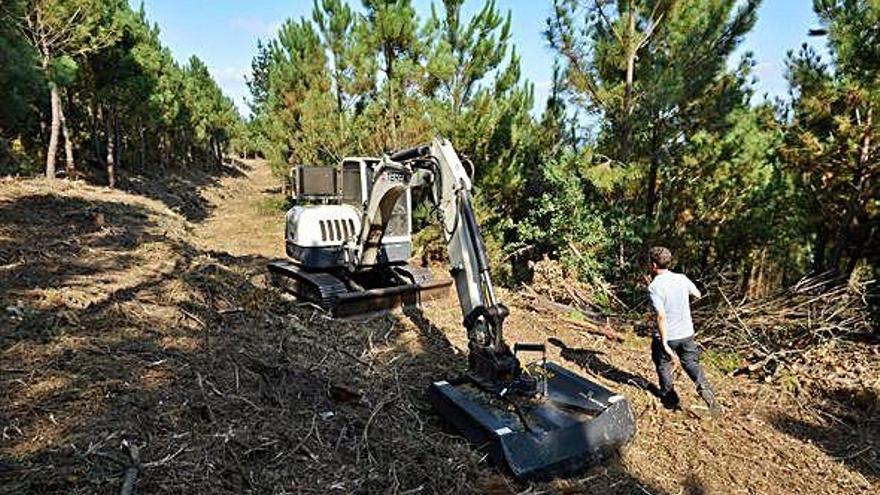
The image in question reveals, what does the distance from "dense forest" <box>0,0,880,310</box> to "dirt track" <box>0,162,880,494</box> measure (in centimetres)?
235

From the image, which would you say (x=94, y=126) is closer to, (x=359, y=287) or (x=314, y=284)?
(x=314, y=284)

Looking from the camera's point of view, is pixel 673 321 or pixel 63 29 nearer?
pixel 673 321

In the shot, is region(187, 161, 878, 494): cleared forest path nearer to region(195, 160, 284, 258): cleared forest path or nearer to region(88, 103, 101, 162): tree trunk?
region(195, 160, 284, 258): cleared forest path

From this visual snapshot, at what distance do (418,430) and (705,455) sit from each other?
226cm

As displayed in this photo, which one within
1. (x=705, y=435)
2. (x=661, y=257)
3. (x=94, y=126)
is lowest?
(x=705, y=435)

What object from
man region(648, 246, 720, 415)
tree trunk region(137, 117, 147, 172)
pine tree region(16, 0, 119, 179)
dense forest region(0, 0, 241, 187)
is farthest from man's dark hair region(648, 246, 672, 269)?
tree trunk region(137, 117, 147, 172)

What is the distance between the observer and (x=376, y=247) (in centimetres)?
699

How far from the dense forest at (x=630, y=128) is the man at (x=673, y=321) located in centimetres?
360

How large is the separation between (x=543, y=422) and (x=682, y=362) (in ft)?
5.95

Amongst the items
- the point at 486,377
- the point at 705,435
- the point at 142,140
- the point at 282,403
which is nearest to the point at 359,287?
the point at 282,403

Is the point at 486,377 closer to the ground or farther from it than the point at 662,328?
closer to the ground

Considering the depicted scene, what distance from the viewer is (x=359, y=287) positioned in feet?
24.1

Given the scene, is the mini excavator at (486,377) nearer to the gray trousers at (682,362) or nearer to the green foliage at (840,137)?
the gray trousers at (682,362)

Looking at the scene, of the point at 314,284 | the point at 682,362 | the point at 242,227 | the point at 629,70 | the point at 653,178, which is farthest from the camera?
the point at 242,227
